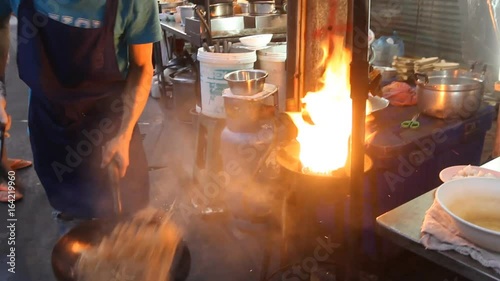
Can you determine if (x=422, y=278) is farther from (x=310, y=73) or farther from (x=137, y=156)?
(x=137, y=156)

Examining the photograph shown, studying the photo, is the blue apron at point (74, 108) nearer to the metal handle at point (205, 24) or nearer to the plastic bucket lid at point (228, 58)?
the plastic bucket lid at point (228, 58)

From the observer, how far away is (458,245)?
1.36 meters

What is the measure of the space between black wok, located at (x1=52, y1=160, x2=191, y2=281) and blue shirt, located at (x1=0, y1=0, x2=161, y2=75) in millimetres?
673

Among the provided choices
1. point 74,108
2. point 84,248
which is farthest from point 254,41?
point 84,248

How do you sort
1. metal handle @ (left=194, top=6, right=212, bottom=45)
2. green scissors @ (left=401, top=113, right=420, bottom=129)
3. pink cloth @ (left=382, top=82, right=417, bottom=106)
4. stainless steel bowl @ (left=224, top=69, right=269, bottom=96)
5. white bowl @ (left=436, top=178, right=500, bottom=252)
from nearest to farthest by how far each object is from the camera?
1. white bowl @ (left=436, top=178, right=500, bottom=252)
2. green scissors @ (left=401, top=113, right=420, bottom=129)
3. stainless steel bowl @ (left=224, top=69, right=269, bottom=96)
4. pink cloth @ (left=382, top=82, right=417, bottom=106)
5. metal handle @ (left=194, top=6, right=212, bottom=45)

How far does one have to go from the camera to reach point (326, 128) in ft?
7.29

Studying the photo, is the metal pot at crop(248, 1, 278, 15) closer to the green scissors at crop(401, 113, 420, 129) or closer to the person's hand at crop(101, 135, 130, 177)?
the green scissors at crop(401, 113, 420, 129)

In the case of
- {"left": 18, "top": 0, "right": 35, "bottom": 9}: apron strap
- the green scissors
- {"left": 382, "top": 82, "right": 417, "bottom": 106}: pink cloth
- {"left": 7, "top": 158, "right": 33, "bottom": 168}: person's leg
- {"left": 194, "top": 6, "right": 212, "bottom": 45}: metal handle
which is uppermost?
{"left": 18, "top": 0, "right": 35, "bottom": 9}: apron strap

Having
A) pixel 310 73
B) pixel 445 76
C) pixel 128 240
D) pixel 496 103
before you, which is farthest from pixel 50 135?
pixel 496 103

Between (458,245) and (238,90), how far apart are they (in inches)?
84.8

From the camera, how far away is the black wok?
1761mm

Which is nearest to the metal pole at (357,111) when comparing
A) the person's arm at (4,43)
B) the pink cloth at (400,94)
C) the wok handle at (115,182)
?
the wok handle at (115,182)

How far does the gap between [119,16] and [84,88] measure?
36 cm

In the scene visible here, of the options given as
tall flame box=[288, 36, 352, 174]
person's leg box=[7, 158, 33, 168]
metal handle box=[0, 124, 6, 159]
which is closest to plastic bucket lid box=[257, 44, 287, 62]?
tall flame box=[288, 36, 352, 174]
